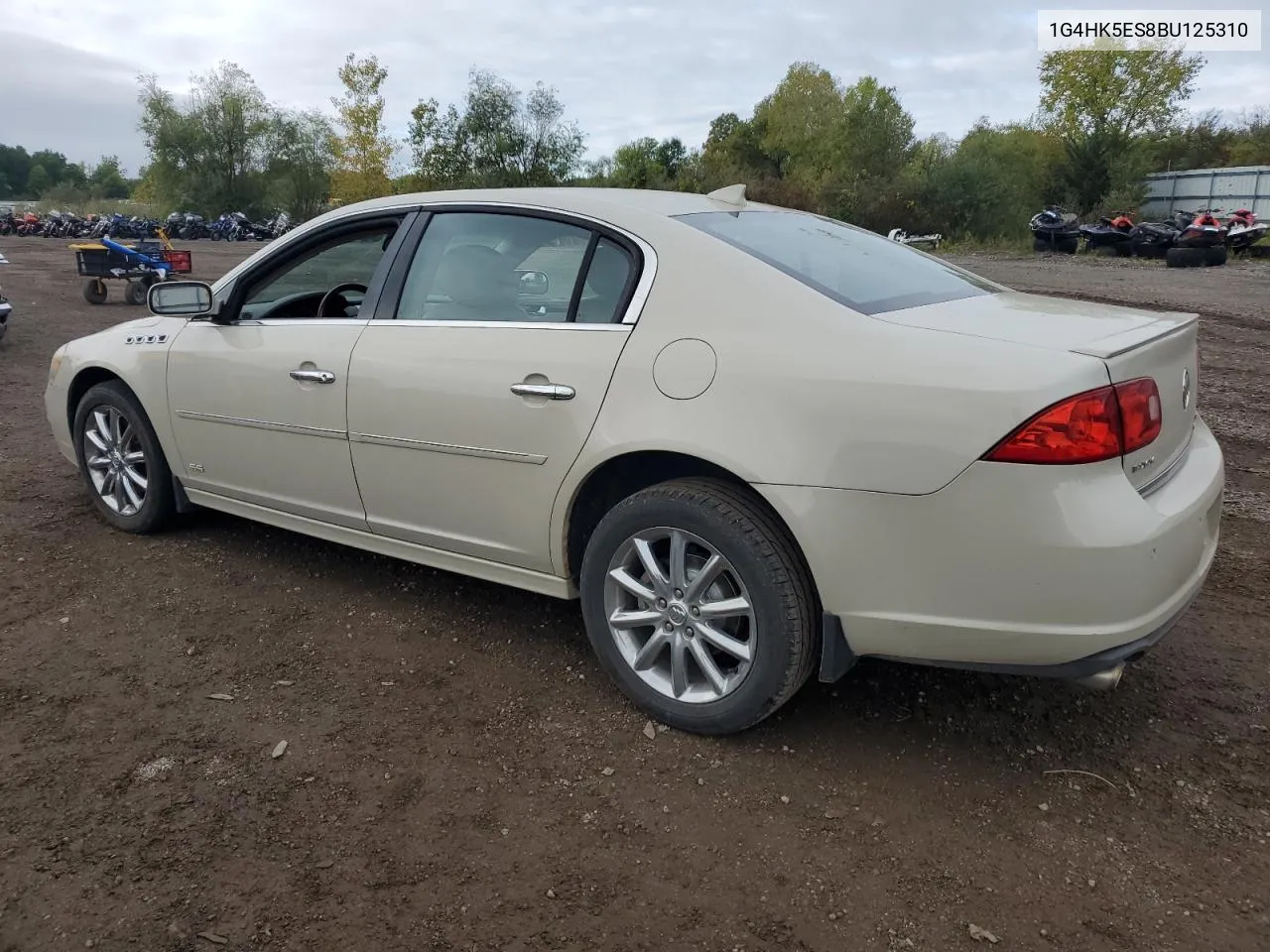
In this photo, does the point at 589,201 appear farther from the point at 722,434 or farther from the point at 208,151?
the point at 208,151

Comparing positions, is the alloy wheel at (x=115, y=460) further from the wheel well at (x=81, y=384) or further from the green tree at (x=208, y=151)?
the green tree at (x=208, y=151)

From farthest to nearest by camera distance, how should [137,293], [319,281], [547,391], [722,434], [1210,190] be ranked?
[1210,190] → [137,293] → [319,281] → [547,391] → [722,434]

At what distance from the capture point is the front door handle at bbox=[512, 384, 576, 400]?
289cm

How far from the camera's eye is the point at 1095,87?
5341 centimetres

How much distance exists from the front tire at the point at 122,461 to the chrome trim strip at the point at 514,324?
5.39 feet

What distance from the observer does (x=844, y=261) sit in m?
3.08

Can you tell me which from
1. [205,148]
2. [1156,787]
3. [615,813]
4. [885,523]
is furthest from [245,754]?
[205,148]

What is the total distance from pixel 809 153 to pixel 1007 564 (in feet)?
214

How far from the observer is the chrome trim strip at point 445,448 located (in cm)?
301

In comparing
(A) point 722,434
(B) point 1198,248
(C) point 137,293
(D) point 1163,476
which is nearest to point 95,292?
(C) point 137,293

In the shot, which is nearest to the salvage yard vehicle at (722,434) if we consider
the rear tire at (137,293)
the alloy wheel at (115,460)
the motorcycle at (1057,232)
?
the alloy wheel at (115,460)

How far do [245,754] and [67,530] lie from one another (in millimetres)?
2555

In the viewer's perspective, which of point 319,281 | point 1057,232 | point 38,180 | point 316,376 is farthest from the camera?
point 38,180

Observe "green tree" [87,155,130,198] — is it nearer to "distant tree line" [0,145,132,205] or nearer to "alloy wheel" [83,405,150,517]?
"distant tree line" [0,145,132,205]
